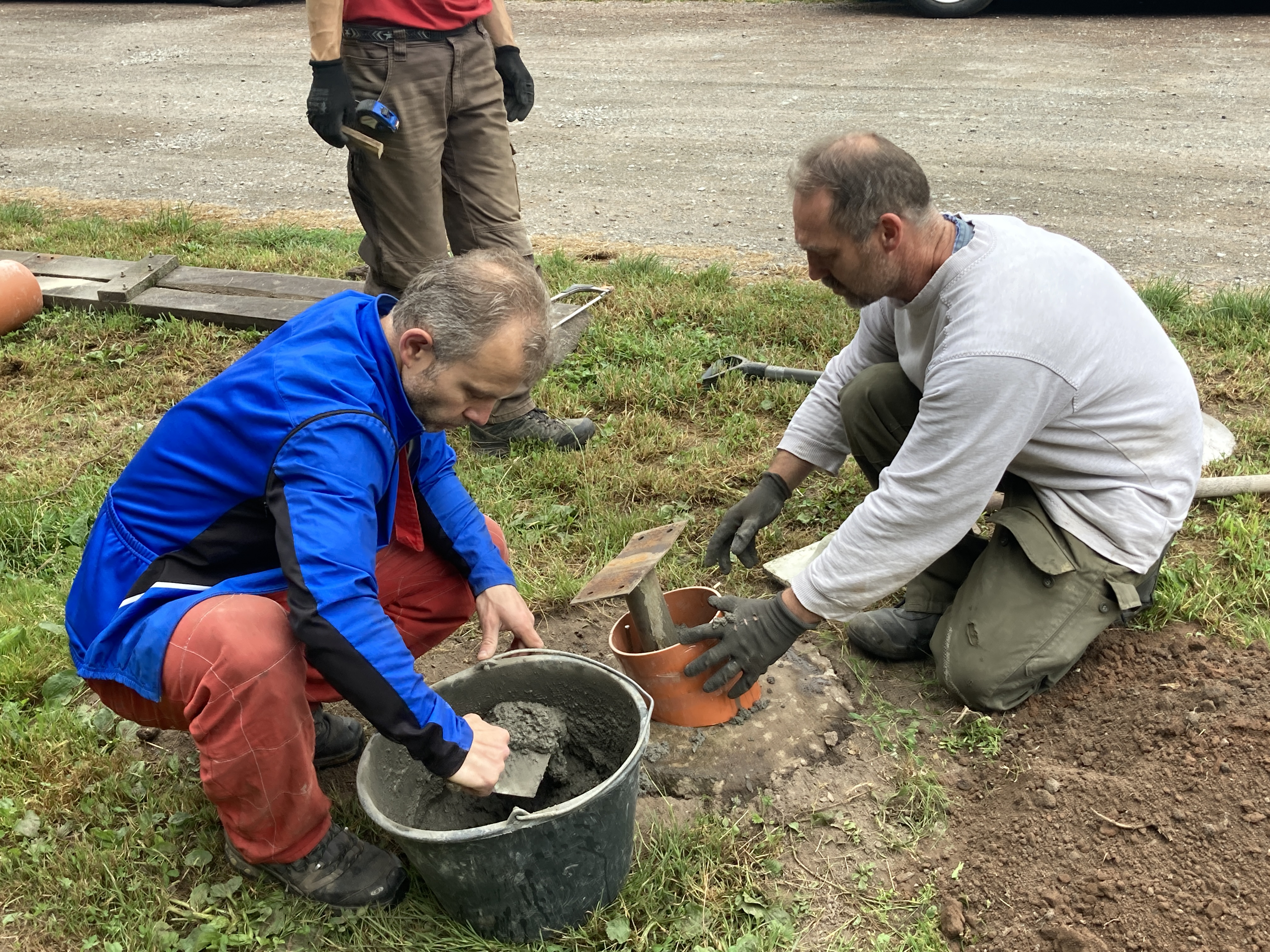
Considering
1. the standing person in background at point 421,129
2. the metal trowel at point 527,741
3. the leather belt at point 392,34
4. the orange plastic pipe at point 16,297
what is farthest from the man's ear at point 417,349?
the orange plastic pipe at point 16,297

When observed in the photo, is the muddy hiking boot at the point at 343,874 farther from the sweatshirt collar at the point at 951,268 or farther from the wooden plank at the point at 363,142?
the wooden plank at the point at 363,142

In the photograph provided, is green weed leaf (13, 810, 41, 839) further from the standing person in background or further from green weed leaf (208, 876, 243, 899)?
the standing person in background

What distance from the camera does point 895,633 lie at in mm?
3047

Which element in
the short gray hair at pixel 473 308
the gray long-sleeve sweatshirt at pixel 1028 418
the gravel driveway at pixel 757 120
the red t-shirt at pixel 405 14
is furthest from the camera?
the gravel driveway at pixel 757 120

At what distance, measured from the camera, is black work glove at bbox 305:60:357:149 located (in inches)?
151

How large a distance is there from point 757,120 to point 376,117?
4.75 meters

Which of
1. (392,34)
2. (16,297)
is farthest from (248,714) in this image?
(16,297)

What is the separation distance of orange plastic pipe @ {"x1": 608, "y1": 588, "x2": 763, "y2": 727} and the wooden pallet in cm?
298

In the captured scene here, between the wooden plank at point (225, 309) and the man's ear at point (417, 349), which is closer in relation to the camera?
the man's ear at point (417, 349)

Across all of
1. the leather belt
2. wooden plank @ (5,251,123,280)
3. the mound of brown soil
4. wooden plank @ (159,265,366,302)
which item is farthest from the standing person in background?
wooden plank @ (5,251,123,280)

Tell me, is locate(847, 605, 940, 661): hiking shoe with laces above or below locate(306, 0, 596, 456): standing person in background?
below

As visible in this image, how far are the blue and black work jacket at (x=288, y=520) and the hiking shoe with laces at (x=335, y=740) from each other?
2.15 ft

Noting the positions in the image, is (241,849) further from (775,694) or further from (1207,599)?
(1207,599)

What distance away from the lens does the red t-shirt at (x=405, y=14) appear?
4.02 metres
